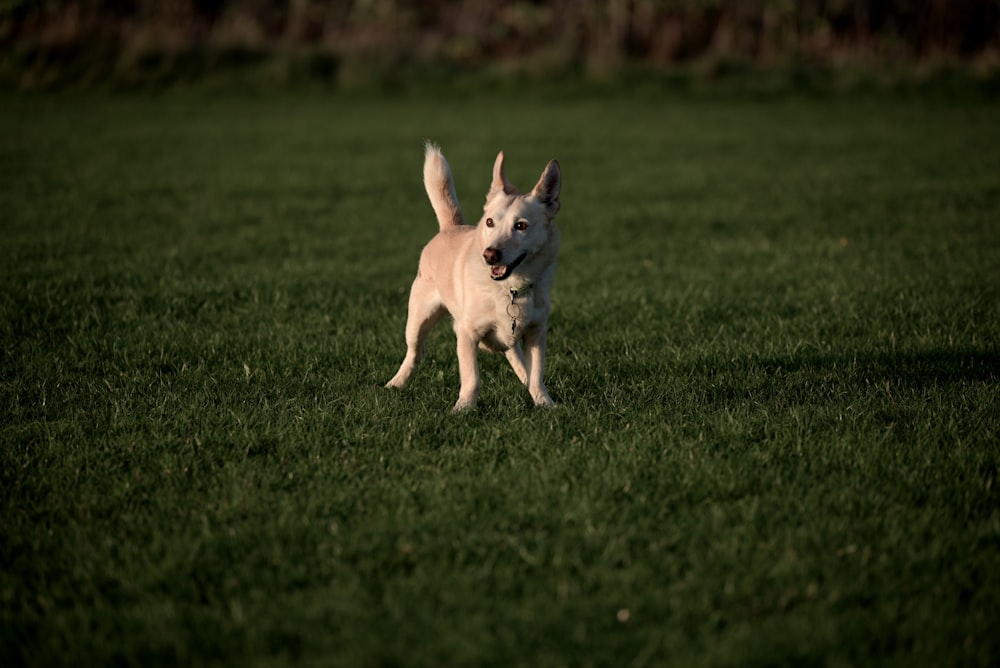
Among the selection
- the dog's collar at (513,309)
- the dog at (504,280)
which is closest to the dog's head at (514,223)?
the dog at (504,280)

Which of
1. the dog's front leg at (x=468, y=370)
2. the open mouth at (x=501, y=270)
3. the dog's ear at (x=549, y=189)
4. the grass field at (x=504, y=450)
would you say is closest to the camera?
the grass field at (x=504, y=450)

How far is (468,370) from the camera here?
5410 millimetres

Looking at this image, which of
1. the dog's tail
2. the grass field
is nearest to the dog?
the grass field

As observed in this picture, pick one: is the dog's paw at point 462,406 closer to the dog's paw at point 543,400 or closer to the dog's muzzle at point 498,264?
the dog's paw at point 543,400

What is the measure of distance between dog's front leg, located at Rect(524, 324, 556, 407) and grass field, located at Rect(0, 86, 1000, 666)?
0.22 metres

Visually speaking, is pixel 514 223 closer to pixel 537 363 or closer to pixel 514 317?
pixel 514 317

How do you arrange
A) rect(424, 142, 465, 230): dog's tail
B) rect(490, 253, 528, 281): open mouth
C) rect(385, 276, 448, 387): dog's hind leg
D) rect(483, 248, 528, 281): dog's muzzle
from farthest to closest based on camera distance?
rect(424, 142, 465, 230): dog's tail, rect(385, 276, 448, 387): dog's hind leg, rect(490, 253, 528, 281): open mouth, rect(483, 248, 528, 281): dog's muzzle

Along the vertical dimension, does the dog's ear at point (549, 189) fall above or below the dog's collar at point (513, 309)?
above

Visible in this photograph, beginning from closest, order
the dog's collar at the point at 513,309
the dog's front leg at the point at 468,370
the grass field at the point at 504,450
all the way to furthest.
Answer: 1. the grass field at the point at 504,450
2. the dog's collar at the point at 513,309
3. the dog's front leg at the point at 468,370

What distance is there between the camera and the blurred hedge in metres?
24.7

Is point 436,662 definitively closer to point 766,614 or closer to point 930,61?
point 766,614

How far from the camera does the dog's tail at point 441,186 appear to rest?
6039 mm

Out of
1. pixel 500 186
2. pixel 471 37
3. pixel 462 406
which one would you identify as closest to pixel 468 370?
pixel 462 406

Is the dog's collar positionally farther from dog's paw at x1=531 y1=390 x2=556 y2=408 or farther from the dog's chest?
dog's paw at x1=531 y1=390 x2=556 y2=408
